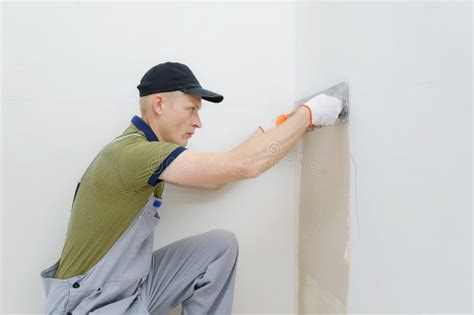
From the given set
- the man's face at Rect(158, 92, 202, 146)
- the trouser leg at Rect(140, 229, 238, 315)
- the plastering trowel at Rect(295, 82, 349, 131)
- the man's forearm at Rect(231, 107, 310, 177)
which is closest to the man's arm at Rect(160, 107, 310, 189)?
the man's forearm at Rect(231, 107, 310, 177)

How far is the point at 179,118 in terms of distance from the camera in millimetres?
1348

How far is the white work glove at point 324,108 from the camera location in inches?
49.7

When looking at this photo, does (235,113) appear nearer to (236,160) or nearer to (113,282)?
(236,160)

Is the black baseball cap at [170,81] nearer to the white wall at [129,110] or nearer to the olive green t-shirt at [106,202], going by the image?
the olive green t-shirt at [106,202]

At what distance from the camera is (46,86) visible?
1.52 metres

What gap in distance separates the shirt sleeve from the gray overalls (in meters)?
0.18

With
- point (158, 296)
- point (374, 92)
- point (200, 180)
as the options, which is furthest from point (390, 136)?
point (158, 296)

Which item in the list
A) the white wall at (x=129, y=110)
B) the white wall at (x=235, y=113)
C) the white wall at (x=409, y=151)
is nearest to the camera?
the white wall at (x=409, y=151)

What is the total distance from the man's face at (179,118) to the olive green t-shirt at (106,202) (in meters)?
0.10

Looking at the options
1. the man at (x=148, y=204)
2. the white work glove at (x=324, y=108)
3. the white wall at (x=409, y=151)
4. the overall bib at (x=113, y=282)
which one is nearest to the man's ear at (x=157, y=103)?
the man at (x=148, y=204)

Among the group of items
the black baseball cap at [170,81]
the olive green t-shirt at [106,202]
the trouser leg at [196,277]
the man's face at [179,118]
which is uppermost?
the black baseball cap at [170,81]

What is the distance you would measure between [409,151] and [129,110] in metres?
1.12

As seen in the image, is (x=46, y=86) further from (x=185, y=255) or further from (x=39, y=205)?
(x=185, y=255)

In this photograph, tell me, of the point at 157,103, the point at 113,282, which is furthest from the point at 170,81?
the point at 113,282
